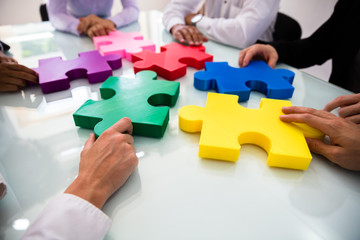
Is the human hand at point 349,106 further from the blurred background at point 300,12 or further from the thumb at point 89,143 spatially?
the blurred background at point 300,12

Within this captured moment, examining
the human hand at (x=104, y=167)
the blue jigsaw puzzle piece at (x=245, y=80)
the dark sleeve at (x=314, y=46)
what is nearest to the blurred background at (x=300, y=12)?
A: the dark sleeve at (x=314, y=46)

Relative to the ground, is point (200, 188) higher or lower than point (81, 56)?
lower

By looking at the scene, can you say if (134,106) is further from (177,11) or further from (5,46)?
(177,11)

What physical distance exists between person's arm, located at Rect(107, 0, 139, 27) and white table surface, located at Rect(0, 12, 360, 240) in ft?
3.33

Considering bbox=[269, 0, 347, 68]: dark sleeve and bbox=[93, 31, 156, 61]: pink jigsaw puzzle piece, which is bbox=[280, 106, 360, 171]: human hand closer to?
bbox=[269, 0, 347, 68]: dark sleeve

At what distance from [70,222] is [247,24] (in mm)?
1301

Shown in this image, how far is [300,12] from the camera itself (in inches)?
87.3

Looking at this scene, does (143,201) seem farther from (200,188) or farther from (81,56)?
(81,56)

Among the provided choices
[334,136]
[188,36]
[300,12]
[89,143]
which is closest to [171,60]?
[188,36]

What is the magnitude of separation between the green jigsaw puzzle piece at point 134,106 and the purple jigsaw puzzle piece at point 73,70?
13 cm

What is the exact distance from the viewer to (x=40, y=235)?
1.28 ft

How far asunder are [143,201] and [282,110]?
508mm

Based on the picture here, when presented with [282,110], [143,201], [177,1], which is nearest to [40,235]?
[143,201]

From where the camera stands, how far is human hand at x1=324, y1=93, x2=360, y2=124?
70 centimetres
